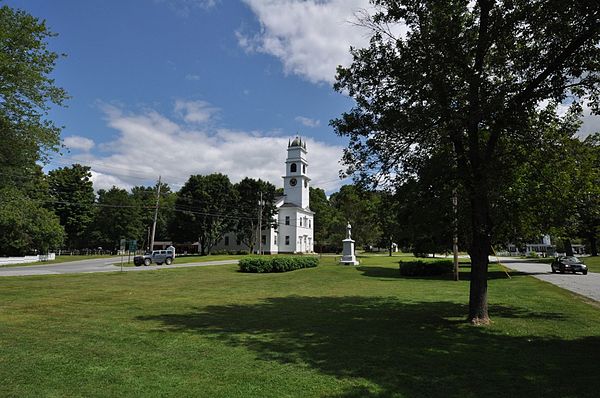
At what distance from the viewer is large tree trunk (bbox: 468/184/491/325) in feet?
32.2

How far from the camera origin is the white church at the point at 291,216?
70875mm

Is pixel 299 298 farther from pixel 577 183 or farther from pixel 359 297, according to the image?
pixel 577 183

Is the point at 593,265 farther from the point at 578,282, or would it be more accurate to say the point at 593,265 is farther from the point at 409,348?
the point at 409,348

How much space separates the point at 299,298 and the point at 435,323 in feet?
20.9

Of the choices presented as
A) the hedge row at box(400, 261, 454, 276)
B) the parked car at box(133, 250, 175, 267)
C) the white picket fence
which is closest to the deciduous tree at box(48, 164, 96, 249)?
the white picket fence

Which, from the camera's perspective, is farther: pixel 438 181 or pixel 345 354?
pixel 438 181

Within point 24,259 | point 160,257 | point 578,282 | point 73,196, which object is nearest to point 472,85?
point 578,282

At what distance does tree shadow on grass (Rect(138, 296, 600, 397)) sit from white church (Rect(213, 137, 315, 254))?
58.1m

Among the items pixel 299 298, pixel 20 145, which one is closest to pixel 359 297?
pixel 299 298

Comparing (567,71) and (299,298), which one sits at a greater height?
(567,71)

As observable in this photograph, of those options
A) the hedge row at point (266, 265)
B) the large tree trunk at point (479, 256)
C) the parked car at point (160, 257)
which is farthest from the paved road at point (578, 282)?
the parked car at point (160, 257)

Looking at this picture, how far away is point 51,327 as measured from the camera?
9258 mm

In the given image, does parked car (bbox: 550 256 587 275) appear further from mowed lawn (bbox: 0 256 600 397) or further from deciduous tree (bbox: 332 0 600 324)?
deciduous tree (bbox: 332 0 600 324)

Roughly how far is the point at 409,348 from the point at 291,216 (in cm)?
6383
